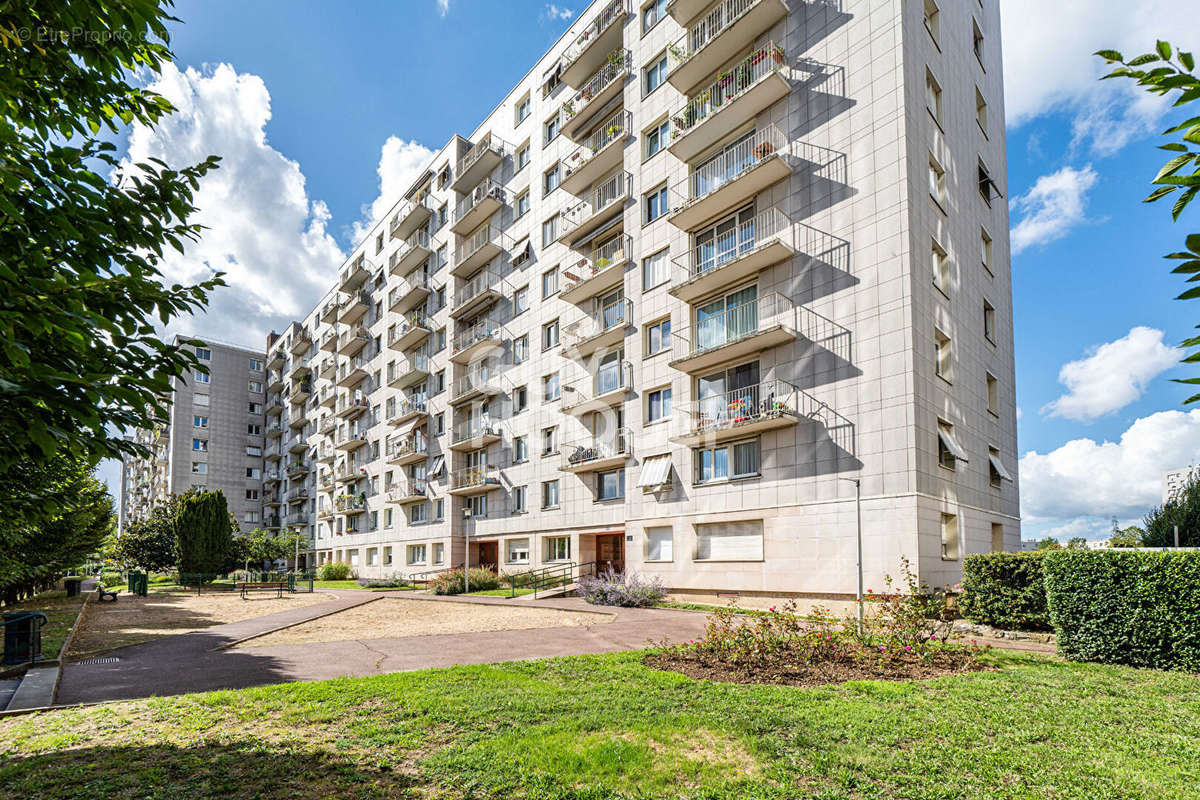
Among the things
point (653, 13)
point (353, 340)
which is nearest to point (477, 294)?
point (653, 13)

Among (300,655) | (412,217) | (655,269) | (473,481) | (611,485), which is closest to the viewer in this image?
(300,655)

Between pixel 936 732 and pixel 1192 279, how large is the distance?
18.0ft

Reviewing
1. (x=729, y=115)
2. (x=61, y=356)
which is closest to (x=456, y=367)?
(x=729, y=115)

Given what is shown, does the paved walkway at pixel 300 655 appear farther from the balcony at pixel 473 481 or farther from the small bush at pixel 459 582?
the balcony at pixel 473 481

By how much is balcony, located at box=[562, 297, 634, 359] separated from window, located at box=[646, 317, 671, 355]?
49.7 inches

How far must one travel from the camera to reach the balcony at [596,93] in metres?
30.4

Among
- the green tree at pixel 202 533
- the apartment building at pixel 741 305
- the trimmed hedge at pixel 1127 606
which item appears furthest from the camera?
the green tree at pixel 202 533

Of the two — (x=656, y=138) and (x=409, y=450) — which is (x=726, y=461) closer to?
(x=656, y=138)

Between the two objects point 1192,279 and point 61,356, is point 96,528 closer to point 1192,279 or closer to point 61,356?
point 61,356

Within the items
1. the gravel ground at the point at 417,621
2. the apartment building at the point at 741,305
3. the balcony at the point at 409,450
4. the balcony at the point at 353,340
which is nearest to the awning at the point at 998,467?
the apartment building at the point at 741,305

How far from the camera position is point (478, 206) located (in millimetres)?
39375

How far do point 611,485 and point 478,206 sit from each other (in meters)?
20.0

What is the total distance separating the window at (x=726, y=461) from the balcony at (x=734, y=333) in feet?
9.96

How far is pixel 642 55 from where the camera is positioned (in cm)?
2919
